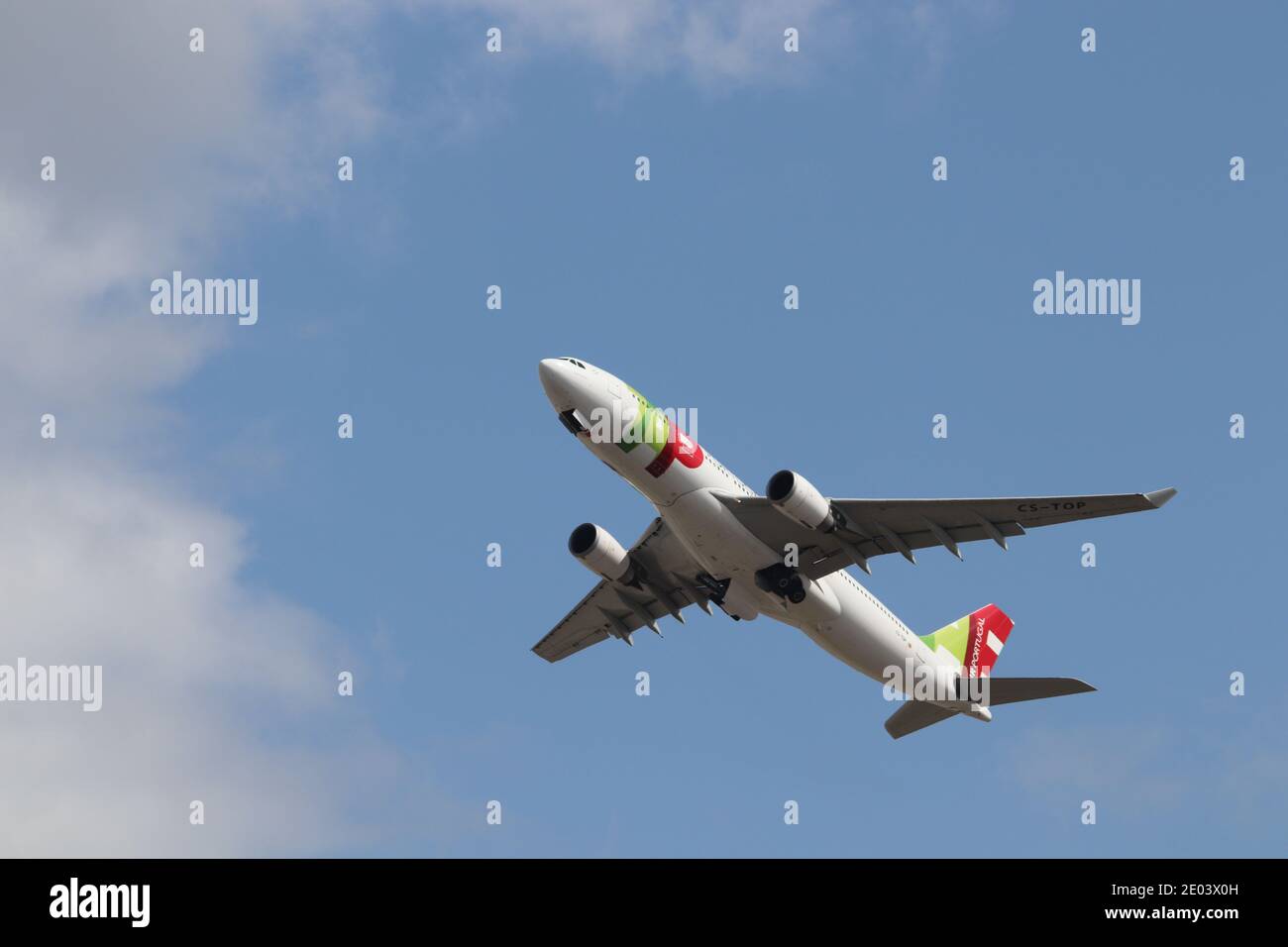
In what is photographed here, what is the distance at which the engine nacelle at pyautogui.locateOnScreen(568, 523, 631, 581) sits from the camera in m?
49.3

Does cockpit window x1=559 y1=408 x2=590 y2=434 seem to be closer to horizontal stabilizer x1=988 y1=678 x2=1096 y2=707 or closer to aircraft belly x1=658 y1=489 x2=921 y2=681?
aircraft belly x1=658 y1=489 x2=921 y2=681

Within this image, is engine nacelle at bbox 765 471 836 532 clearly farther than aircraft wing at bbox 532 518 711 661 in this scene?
No

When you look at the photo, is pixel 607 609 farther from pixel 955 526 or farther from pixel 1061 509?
pixel 1061 509

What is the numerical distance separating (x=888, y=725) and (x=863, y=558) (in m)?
11.0

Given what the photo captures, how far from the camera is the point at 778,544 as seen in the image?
46.6m

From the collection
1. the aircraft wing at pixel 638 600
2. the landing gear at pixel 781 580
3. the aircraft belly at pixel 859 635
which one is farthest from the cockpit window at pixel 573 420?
the aircraft belly at pixel 859 635

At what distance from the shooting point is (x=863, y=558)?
154ft

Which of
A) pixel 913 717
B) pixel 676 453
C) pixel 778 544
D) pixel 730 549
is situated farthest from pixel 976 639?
pixel 676 453

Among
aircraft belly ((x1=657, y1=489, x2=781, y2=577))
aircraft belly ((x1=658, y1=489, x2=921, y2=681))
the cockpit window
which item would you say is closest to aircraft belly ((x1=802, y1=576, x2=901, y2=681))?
aircraft belly ((x1=658, y1=489, x2=921, y2=681))

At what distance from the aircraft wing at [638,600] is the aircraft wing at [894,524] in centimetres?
474

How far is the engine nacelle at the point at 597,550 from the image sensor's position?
49.3 metres

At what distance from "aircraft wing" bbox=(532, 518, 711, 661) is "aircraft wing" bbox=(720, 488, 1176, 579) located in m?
4.74
